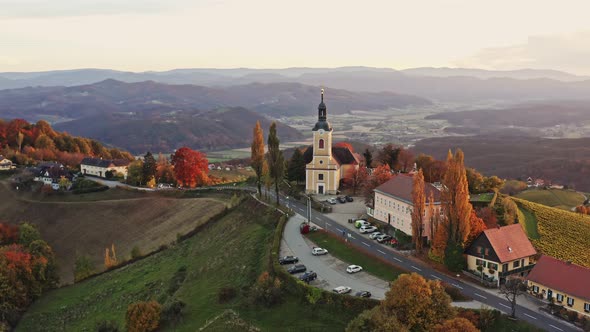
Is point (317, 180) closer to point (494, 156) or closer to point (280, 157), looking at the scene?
point (280, 157)

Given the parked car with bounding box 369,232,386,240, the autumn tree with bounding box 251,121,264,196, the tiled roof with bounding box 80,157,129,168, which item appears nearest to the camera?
the parked car with bounding box 369,232,386,240

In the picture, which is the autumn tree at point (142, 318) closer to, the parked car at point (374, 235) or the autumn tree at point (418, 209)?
the parked car at point (374, 235)

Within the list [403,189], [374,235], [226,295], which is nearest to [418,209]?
[374,235]

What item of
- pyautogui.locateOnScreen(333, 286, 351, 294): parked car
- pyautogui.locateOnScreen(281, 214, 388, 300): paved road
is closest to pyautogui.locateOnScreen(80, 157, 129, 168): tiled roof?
pyautogui.locateOnScreen(281, 214, 388, 300): paved road

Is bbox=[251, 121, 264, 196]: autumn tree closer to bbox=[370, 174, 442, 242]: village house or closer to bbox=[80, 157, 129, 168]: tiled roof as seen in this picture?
bbox=[370, 174, 442, 242]: village house

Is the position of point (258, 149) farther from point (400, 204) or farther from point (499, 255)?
point (499, 255)

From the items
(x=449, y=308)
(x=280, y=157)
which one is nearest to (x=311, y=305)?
(x=449, y=308)
